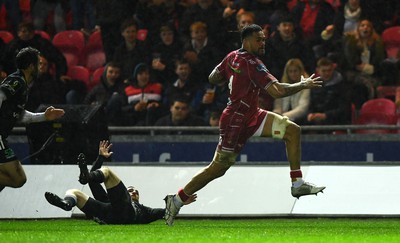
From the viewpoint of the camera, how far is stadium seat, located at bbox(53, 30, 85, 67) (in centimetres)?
2258

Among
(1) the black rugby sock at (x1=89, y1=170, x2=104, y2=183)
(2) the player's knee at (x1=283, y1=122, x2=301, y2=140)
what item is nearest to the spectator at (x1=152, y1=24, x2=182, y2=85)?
(1) the black rugby sock at (x1=89, y1=170, x2=104, y2=183)

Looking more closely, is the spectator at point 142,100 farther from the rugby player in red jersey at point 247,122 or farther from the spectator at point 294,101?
the rugby player in red jersey at point 247,122

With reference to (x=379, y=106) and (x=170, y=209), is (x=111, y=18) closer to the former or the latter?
(x=379, y=106)

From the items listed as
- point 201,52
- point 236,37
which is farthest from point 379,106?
point 201,52

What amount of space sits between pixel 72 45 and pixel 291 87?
394 inches

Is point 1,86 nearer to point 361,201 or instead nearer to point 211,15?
point 361,201

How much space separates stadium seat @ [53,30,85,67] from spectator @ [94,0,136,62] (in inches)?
18.8

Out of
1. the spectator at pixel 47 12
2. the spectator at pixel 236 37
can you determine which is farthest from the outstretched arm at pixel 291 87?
the spectator at pixel 47 12

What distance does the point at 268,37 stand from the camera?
20109 millimetres

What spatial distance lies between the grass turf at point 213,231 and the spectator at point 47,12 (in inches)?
319

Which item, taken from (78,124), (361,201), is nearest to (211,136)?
(78,124)

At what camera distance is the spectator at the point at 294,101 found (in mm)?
18547

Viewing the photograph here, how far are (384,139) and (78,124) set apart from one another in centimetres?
458

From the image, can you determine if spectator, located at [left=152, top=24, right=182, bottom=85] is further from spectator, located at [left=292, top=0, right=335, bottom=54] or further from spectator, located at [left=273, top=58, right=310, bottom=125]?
spectator, located at [left=273, top=58, right=310, bottom=125]
